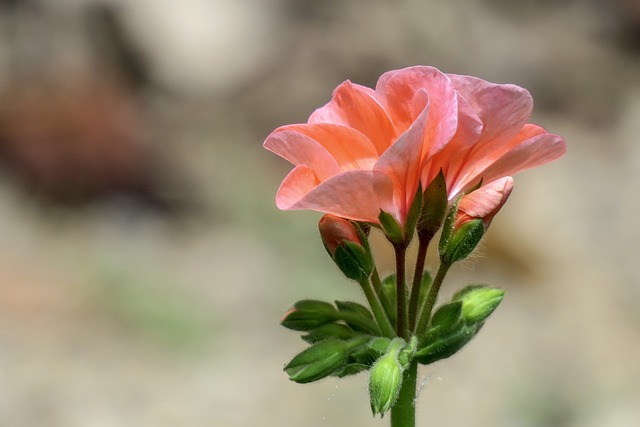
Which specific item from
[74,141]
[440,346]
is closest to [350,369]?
[440,346]

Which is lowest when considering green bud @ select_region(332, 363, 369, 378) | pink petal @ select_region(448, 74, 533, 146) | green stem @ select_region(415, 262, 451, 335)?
green bud @ select_region(332, 363, 369, 378)

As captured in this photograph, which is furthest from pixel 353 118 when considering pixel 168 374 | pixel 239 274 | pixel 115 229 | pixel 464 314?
pixel 115 229

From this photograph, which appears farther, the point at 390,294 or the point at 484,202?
the point at 390,294

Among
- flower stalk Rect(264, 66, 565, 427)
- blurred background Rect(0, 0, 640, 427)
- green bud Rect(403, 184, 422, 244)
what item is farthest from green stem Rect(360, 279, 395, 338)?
blurred background Rect(0, 0, 640, 427)

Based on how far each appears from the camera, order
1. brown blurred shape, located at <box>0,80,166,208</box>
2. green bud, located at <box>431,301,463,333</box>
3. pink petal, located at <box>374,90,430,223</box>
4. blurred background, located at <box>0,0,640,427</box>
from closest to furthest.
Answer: pink petal, located at <box>374,90,430,223</box> → green bud, located at <box>431,301,463,333</box> → blurred background, located at <box>0,0,640,427</box> → brown blurred shape, located at <box>0,80,166,208</box>

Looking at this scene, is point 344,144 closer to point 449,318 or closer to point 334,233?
point 334,233

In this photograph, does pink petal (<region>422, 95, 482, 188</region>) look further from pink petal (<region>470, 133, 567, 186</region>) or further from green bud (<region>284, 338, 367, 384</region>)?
green bud (<region>284, 338, 367, 384</region>)
